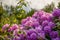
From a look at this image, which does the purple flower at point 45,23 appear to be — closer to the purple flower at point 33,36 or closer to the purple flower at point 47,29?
the purple flower at point 47,29

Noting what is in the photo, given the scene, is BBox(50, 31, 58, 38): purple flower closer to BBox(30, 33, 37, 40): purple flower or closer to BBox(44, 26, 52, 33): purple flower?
BBox(44, 26, 52, 33): purple flower

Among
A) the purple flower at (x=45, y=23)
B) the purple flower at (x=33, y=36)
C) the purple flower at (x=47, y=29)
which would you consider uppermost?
the purple flower at (x=45, y=23)

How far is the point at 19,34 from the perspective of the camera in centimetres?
267

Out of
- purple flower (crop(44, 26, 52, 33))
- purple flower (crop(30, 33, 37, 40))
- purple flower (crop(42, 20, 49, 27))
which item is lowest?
purple flower (crop(30, 33, 37, 40))

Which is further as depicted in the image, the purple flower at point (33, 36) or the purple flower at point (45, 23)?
the purple flower at point (45, 23)

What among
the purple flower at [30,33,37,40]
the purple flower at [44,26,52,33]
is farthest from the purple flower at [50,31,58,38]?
the purple flower at [30,33,37,40]

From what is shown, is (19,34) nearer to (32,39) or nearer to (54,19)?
(32,39)

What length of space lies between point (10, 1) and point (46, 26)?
12.0ft

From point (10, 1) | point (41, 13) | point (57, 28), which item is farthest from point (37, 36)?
point (10, 1)

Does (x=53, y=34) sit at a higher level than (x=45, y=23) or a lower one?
lower

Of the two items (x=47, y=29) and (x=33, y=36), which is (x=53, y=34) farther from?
(x=33, y=36)

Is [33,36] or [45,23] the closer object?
[33,36]

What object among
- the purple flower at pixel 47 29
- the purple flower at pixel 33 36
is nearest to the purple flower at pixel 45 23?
the purple flower at pixel 47 29

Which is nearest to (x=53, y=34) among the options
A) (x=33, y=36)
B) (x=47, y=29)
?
(x=47, y=29)
